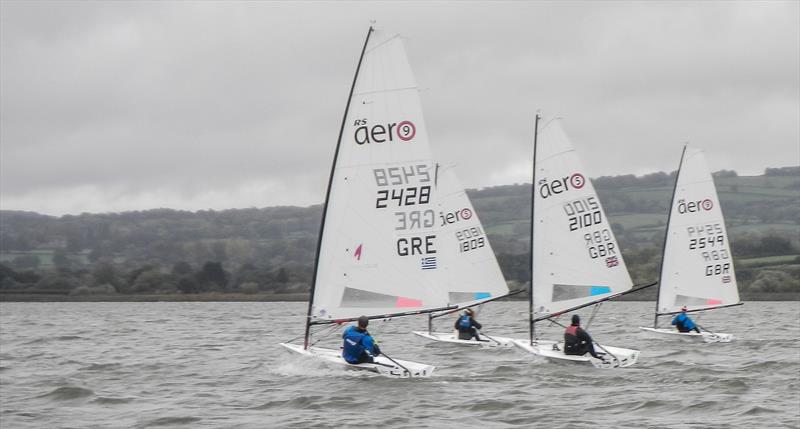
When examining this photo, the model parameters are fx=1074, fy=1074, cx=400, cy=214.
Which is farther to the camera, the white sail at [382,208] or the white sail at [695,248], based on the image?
the white sail at [695,248]

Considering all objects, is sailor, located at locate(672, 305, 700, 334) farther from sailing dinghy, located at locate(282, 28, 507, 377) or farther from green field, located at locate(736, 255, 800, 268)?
green field, located at locate(736, 255, 800, 268)

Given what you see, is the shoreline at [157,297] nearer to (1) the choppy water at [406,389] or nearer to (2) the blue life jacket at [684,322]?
(1) the choppy water at [406,389]

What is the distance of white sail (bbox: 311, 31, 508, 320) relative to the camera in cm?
2041

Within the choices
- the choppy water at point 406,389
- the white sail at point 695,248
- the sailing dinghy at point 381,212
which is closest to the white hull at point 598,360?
the choppy water at point 406,389

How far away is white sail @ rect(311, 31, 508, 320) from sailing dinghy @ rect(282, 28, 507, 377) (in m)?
0.02

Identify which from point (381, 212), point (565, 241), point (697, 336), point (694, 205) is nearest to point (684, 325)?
point (697, 336)

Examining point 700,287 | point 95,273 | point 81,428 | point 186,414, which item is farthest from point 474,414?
point 95,273

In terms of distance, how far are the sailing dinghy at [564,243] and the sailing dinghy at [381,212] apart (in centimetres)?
528

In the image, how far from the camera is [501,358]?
26.4 m

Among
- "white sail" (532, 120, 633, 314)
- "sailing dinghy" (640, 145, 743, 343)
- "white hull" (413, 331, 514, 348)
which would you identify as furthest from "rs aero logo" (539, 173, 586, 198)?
"sailing dinghy" (640, 145, 743, 343)

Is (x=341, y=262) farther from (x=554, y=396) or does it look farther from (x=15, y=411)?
(x=15, y=411)

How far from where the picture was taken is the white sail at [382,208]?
803 inches

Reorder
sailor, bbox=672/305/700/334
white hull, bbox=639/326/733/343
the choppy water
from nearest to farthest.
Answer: the choppy water
white hull, bbox=639/326/733/343
sailor, bbox=672/305/700/334

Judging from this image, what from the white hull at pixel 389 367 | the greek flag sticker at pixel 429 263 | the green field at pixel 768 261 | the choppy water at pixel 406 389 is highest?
the green field at pixel 768 261
